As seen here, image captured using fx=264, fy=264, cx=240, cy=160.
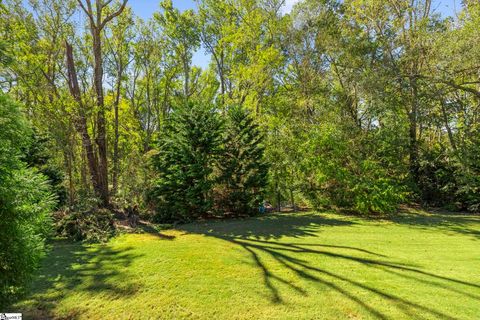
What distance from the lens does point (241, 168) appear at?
Answer: 404 inches

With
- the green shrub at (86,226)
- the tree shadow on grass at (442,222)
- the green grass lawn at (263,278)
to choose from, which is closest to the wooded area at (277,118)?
the green shrub at (86,226)

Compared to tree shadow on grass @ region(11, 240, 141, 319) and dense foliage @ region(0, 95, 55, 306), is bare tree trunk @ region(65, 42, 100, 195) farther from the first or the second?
dense foliage @ region(0, 95, 55, 306)

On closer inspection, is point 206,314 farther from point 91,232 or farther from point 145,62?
point 145,62

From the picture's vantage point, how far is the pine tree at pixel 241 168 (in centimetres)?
1025

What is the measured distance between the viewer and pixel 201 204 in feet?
31.9

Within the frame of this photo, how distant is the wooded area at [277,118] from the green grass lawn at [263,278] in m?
2.67

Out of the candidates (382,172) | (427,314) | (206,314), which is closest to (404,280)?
(427,314)

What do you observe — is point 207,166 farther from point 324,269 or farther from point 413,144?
point 413,144

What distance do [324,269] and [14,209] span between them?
14.7 ft

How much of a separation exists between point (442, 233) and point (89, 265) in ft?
28.5

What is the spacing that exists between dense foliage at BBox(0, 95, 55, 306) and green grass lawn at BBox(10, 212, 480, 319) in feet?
1.85

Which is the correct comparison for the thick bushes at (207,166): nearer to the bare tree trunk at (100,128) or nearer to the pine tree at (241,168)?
the pine tree at (241,168)

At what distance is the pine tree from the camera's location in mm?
10250

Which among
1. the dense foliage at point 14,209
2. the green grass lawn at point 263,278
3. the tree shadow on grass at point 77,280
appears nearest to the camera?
the dense foliage at point 14,209
